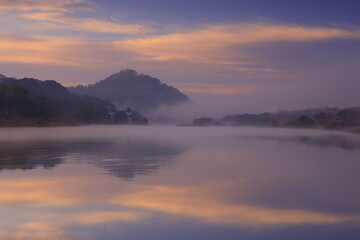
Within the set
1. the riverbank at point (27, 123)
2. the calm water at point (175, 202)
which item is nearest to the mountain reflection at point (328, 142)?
the calm water at point (175, 202)

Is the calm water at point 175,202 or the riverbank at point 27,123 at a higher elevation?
the calm water at point 175,202

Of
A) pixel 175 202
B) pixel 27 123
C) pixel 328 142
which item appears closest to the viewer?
pixel 175 202

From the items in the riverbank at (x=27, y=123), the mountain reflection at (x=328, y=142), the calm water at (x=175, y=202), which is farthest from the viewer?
the riverbank at (x=27, y=123)

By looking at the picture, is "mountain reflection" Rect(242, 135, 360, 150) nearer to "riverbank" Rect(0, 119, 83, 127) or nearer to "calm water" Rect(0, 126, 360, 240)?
"calm water" Rect(0, 126, 360, 240)

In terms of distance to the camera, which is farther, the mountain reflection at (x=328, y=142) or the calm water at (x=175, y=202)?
the mountain reflection at (x=328, y=142)

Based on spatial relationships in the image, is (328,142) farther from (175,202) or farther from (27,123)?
(27,123)

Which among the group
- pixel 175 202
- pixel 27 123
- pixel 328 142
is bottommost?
pixel 27 123

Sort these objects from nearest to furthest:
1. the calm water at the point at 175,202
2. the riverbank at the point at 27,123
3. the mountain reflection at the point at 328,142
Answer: the calm water at the point at 175,202 → the mountain reflection at the point at 328,142 → the riverbank at the point at 27,123

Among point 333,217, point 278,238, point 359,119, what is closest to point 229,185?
point 333,217

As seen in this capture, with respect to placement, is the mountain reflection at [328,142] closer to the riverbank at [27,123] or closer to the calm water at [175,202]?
the calm water at [175,202]

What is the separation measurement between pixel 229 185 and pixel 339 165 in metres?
9.14

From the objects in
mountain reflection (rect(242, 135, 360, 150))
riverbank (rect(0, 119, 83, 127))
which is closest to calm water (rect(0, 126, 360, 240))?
mountain reflection (rect(242, 135, 360, 150))

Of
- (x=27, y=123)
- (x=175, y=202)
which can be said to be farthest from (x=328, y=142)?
(x=27, y=123)

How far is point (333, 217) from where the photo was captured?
396 inches
